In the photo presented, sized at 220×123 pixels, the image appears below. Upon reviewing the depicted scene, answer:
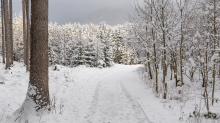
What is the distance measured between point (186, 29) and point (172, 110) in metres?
4.28

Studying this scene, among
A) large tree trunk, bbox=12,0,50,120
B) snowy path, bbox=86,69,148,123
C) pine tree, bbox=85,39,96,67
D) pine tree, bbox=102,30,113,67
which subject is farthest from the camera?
pine tree, bbox=102,30,113,67

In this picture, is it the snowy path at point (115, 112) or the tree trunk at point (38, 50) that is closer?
the tree trunk at point (38, 50)

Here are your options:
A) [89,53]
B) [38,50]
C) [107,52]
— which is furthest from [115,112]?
[107,52]

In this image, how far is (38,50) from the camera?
3750mm

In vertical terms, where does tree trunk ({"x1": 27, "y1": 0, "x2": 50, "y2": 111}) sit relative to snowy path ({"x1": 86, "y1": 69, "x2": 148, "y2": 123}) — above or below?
above

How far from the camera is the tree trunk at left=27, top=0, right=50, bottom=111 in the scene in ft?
12.2

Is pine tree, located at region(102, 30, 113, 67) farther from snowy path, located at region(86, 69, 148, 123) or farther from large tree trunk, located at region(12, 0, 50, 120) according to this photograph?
large tree trunk, located at region(12, 0, 50, 120)

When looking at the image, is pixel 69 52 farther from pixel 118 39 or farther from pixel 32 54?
pixel 32 54

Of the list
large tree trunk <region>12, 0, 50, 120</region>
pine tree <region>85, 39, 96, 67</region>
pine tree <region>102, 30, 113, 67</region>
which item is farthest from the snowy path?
pine tree <region>102, 30, 113, 67</region>

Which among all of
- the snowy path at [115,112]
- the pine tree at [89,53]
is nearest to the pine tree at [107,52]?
the pine tree at [89,53]

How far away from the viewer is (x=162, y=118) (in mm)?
3910

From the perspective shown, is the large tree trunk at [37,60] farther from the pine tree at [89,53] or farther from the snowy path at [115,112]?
the pine tree at [89,53]

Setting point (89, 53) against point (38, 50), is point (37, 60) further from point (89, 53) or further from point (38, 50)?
point (89, 53)

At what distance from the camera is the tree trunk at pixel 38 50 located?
12.2 ft
